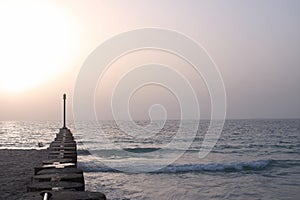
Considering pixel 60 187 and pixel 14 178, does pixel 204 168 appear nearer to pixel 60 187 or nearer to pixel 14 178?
pixel 14 178

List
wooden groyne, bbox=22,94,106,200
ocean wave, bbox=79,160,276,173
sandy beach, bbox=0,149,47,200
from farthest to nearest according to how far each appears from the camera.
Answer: ocean wave, bbox=79,160,276,173, sandy beach, bbox=0,149,47,200, wooden groyne, bbox=22,94,106,200

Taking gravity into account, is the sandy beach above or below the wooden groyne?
below

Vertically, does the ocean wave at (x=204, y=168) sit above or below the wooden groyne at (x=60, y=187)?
below

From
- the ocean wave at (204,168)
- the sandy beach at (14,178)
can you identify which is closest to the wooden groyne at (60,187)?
the sandy beach at (14,178)

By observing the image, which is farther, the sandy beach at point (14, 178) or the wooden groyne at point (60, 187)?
the sandy beach at point (14, 178)

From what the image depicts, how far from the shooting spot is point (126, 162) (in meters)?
35.4

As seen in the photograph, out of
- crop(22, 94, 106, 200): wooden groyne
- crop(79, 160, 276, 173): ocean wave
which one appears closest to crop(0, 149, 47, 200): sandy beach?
crop(22, 94, 106, 200): wooden groyne

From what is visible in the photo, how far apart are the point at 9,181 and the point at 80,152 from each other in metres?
33.5

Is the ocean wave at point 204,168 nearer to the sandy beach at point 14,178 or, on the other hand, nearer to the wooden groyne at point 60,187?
the sandy beach at point 14,178

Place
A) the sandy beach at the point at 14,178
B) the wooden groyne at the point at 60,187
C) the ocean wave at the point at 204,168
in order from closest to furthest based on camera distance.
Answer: the wooden groyne at the point at 60,187 < the sandy beach at the point at 14,178 < the ocean wave at the point at 204,168

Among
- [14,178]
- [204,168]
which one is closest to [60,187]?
[14,178]

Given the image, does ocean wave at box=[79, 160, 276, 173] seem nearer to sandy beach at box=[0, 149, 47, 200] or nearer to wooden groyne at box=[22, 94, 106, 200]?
sandy beach at box=[0, 149, 47, 200]

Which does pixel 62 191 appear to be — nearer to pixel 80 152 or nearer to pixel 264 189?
pixel 264 189

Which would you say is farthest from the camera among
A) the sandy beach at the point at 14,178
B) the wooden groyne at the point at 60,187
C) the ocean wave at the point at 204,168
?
the ocean wave at the point at 204,168
